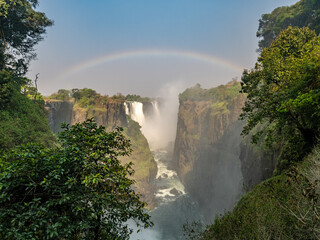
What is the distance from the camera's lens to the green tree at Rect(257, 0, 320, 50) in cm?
3179

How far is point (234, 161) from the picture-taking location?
182 feet

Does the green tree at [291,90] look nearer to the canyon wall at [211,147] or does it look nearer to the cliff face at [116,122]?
the canyon wall at [211,147]

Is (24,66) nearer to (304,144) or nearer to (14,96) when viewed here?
(14,96)

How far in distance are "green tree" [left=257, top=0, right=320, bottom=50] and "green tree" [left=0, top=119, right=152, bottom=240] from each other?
37828 mm

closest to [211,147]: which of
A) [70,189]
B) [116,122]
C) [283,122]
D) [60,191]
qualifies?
[116,122]

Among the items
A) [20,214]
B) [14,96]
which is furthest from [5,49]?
[20,214]

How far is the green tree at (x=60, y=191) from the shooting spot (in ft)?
15.8

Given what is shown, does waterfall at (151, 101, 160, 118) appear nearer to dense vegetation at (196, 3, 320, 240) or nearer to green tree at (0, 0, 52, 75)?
green tree at (0, 0, 52, 75)

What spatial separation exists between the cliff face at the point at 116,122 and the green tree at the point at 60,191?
55172mm

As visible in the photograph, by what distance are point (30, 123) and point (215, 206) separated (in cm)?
5368

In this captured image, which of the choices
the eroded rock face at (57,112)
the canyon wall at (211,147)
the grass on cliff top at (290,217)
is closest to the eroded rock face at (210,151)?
the canyon wall at (211,147)

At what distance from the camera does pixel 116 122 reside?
69812 millimetres

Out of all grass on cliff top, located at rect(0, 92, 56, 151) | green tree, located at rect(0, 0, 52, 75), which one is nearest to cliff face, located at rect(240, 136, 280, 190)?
grass on cliff top, located at rect(0, 92, 56, 151)

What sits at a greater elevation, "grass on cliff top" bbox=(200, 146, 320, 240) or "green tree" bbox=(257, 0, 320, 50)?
"green tree" bbox=(257, 0, 320, 50)
